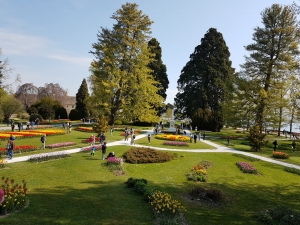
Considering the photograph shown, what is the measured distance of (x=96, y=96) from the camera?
131 feet

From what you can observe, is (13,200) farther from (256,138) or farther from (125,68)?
(125,68)

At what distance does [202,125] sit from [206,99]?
6.12 m

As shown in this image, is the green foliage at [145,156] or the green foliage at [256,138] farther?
the green foliage at [256,138]

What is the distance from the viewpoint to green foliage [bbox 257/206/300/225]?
31.0ft

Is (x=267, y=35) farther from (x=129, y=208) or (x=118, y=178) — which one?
(x=129, y=208)

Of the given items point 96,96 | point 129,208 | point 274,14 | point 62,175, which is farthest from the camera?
point 96,96

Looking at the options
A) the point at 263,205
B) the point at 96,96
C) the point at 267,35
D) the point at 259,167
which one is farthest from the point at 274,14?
the point at 263,205

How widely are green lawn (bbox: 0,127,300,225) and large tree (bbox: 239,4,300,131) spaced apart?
18.8m

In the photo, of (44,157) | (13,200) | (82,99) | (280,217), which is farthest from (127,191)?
(82,99)

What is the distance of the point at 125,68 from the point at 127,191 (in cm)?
3220

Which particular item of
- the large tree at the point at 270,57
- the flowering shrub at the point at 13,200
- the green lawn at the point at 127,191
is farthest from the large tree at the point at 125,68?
the flowering shrub at the point at 13,200

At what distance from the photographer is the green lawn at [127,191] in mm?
9086

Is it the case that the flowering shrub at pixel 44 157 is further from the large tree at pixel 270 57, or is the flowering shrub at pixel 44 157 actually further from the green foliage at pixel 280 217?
the large tree at pixel 270 57

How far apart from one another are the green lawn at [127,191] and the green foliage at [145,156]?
2.46 feet
